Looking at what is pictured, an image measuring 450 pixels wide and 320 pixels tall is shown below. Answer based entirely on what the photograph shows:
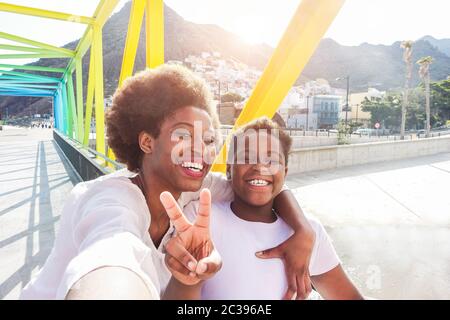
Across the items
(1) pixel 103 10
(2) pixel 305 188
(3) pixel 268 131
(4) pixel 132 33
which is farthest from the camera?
(2) pixel 305 188

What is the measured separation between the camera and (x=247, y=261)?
1.37 metres

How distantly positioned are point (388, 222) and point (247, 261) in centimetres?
599

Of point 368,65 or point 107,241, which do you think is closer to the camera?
point 107,241

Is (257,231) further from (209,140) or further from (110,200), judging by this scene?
(110,200)

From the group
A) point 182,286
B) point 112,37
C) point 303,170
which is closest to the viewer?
point 182,286

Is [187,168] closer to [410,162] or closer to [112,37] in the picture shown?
[410,162]

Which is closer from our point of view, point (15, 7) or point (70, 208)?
point (70, 208)

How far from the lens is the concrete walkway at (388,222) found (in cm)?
430

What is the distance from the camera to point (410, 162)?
1341cm

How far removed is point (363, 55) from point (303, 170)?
171885 mm

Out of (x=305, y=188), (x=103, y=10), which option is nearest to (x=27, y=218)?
(x=103, y=10)

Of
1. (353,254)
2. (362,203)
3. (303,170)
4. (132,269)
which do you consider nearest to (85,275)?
(132,269)

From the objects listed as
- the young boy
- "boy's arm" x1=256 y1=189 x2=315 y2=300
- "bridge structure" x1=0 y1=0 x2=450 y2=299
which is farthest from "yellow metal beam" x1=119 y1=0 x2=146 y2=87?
"boy's arm" x1=256 y1=189 x2=315 y2=300
